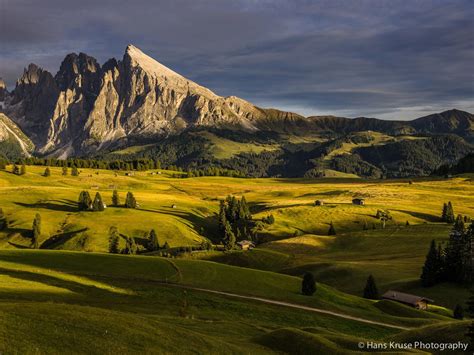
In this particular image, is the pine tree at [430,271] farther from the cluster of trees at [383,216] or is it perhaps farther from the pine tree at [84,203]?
the pine tree at [84,203]

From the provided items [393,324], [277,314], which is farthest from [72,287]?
[393,324]

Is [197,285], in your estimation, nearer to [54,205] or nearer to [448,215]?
[54,205]

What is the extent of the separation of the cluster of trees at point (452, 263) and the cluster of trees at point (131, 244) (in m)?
77.3

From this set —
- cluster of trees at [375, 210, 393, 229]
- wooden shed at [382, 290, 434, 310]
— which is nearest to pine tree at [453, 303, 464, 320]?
wooden shed at [382, 290, 434, 310]

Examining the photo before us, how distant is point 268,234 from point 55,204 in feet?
299

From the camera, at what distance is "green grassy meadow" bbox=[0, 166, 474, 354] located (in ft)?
108

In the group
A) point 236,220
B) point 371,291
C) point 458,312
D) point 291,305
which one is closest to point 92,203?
point 236,220

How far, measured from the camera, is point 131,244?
135m

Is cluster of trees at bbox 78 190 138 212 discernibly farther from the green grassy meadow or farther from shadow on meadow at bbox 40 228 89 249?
shadow on meadow at bbox 40 228 89 249

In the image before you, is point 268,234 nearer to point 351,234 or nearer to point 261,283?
point 351,234

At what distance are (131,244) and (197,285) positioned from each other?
217ft

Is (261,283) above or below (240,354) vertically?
below

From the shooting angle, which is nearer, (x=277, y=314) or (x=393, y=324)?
(x=277, y=314)

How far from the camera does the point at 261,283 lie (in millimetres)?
82000
